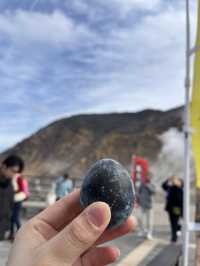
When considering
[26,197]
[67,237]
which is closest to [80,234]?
[67,237]

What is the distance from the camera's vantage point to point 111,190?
1312mm

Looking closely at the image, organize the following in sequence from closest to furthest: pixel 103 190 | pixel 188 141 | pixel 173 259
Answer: pixel 103 190 < pixel 173 259 < pixel 188 141

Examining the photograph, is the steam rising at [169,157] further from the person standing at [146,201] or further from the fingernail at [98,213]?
the fingernail at [98,213]

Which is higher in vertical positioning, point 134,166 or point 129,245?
point 134,166

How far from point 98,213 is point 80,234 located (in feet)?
0.24

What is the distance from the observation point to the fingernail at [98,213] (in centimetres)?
126

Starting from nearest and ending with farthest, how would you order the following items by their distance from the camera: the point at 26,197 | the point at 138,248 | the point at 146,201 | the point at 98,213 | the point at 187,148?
the point at 98,213 < the point at 187,148 < the point at 26,197 < the point at 138,248 < the point at 146,201

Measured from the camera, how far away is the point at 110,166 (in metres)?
1.35

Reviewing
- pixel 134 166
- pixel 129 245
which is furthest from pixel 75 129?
pixel 129 245

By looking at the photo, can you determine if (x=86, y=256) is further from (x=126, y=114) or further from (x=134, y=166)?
(x=126, y=114)

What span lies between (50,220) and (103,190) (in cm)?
25

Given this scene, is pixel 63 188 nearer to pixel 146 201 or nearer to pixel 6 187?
pixel 146 201

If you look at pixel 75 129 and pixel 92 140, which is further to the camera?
pixel 75 129

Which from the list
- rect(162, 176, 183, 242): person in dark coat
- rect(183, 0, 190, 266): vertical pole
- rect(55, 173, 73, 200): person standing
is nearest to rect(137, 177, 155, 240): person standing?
A: rect(162, 176, 183, 242): person in dark coat
